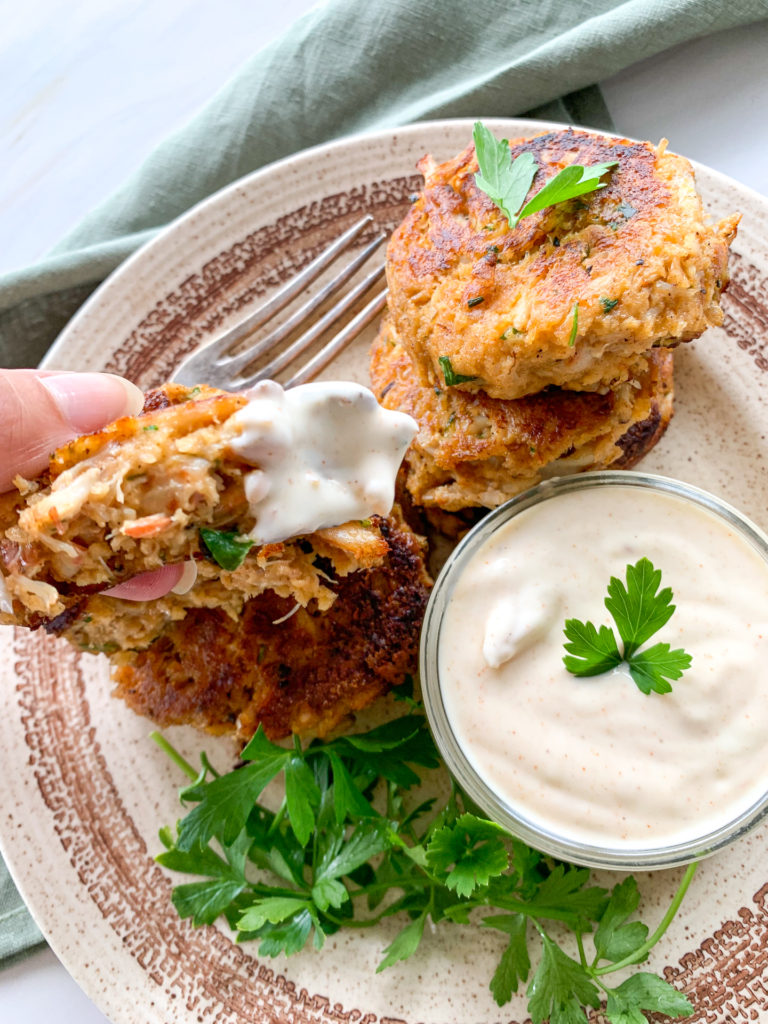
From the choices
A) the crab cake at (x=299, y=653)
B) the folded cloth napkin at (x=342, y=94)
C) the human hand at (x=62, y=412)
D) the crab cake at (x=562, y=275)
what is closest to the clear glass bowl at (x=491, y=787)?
the crab cake at (x=299, y=653)

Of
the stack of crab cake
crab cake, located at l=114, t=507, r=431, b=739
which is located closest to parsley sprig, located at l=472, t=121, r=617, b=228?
the stack of crab cake

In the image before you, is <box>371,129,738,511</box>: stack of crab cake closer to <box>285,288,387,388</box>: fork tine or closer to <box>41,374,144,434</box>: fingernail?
<box>285,288,387,388</box>: fork tine

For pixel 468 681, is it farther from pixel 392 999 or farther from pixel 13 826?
pixel 13 826

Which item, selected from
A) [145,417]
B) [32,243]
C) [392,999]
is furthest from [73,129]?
[392,999]

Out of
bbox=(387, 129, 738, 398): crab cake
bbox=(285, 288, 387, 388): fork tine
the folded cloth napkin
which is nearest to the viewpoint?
bbox=(387, 129, 738, 398): crab cake

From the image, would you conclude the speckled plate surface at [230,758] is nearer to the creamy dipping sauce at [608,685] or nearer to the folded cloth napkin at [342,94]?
the folded cloth napkin at [342,94]

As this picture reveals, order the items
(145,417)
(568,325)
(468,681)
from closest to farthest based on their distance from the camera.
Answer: (145,417)
(568,325)
(468,681)

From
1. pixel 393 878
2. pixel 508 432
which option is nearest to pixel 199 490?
pixel 508 432

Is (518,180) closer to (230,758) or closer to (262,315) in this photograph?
(262,315)
